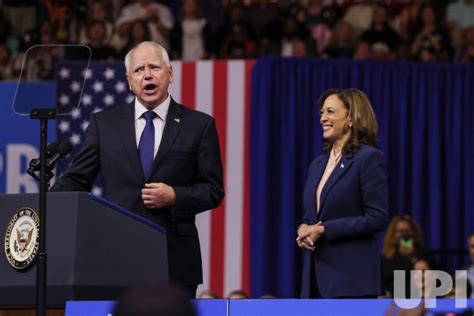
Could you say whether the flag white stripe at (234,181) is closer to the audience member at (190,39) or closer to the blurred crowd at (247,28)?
the blurred crowd at (247,28)

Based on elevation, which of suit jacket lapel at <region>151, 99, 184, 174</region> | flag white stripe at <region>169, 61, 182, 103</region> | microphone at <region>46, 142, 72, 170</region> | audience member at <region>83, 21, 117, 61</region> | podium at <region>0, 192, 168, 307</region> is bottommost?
podium at <region>0, 192, 168, 307</region>

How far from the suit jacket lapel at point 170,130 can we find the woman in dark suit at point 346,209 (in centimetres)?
58

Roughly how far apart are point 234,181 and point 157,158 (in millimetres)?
5152

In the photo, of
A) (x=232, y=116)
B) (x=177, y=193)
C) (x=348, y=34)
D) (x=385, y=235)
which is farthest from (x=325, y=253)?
(x=348, y=34)

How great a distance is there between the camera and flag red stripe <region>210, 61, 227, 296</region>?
1012cm

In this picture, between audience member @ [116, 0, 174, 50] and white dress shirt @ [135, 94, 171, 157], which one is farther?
audience member @ [116, 0, 174, 50]

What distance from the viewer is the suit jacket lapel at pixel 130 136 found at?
200 inches

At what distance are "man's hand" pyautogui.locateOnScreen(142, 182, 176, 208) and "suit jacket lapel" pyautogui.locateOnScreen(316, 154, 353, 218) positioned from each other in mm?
649

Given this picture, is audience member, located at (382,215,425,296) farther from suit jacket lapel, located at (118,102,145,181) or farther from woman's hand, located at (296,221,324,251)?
suit jacket lapel, located at (118,102,145,181)

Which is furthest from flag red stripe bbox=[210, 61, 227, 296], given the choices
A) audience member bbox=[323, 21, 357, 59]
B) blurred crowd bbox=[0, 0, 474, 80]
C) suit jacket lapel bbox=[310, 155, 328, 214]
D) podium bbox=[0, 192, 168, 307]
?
podium bbox=[0, 192, 168, 307]

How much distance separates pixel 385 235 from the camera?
965 centimetres

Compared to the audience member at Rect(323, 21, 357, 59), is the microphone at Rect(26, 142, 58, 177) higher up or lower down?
lower down

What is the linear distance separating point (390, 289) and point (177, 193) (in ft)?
10.6

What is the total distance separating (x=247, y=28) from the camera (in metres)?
11.3
